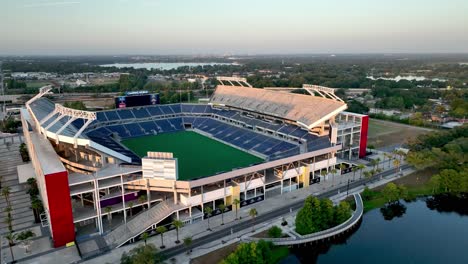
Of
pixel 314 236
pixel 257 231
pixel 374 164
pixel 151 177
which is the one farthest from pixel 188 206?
pixel 374 164

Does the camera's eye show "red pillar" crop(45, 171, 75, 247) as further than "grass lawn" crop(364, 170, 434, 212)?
No

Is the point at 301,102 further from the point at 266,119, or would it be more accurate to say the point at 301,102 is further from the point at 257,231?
the point at 257,231

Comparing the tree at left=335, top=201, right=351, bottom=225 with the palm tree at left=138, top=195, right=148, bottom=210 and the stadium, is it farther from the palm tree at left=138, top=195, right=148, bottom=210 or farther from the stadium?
the palm tree at left=138, top=195, right=148, bottom=210

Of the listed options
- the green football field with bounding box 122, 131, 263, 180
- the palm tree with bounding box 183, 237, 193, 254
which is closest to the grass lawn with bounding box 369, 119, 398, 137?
the green football field with bounding box 122, 131, 263, 180

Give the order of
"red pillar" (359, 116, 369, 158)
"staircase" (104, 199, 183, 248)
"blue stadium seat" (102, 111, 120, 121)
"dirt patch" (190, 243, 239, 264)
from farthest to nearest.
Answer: "blue stadium seat" (102, 111, 120, 121) → "red pillar" (359, 116, 369, 158) → "staircase" (104, 199, 183, 248) → "dirt patch" (190, 243, 239, 264)

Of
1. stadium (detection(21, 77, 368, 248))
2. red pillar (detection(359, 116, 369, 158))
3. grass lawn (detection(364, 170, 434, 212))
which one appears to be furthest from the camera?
red pillar (detection(359, 116, 369, 158))

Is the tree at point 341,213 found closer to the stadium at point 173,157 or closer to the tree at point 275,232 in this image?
the tree at point 275,232
